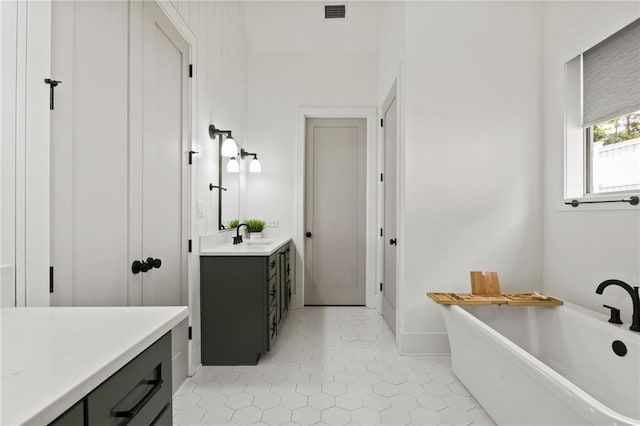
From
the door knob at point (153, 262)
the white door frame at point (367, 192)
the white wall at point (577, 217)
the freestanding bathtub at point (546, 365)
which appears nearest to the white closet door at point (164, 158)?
the door knob at point (153, 262)

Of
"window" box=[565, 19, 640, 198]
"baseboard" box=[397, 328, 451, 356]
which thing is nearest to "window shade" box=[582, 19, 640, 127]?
"window" box=[565, 19, 640, 198]

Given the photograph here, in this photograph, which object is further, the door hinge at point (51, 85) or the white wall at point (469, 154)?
the white wall at point (469, 154)

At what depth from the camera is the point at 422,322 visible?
2725mm

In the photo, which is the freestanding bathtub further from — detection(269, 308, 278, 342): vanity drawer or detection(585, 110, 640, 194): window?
detection(269, 308, 278, 342): vanity drawer

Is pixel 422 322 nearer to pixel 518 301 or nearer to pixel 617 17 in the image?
pixel 518 301

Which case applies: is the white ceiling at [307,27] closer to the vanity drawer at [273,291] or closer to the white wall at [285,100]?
the white wall at [285,100]

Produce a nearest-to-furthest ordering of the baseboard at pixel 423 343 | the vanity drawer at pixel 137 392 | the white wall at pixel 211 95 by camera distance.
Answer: the vanity drawer at pixel 137 392 → the white wall at pixel 211 95 → the baseboard at pixel 423 343

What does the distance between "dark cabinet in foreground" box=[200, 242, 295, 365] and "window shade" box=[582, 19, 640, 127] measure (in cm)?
251

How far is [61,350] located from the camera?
2.25 ft

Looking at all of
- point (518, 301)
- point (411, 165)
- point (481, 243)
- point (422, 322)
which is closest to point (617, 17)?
point (411, 165)

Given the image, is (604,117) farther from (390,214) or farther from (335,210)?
(335,210)

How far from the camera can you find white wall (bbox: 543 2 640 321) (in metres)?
1.97

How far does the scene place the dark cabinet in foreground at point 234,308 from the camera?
247 centimetres

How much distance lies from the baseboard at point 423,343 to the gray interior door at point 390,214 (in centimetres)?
45
